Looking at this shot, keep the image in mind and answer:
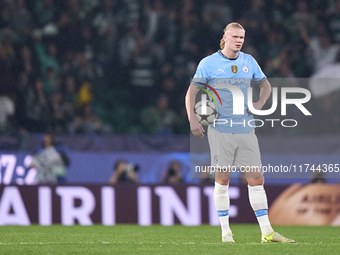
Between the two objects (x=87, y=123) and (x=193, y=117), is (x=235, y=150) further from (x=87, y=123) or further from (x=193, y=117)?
(x=87, y=123)

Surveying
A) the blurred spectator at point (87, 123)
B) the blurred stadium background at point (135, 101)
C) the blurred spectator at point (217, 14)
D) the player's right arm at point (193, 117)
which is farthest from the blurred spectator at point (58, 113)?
the player's right arm at point (193, 117)

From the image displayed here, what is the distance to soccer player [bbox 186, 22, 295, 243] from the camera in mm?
7207

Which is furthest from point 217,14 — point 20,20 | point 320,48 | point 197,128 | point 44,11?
point 197,128

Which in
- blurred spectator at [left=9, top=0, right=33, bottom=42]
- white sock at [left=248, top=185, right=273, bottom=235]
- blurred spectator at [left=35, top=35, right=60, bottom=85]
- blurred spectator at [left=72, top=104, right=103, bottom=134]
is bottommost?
white sock at [left=248, top=185, right=273, bottom=235]

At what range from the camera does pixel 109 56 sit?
1627 cm

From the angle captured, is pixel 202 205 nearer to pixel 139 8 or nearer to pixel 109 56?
pixel 109 56

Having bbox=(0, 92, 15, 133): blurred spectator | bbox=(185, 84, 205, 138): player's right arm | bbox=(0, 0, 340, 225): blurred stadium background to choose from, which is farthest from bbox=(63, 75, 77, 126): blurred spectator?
bbox=(185, 84, 205, 138): player's right arm

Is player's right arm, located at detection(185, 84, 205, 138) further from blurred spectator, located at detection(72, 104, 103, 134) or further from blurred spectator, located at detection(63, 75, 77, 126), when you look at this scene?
blurred spectator, located at detection(63, 75, 77, 126)

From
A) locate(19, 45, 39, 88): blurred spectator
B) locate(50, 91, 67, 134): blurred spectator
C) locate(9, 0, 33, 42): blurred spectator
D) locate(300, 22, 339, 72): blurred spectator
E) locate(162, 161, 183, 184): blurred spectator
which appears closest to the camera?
locate(162, 161, 183, 184): blurred spectator

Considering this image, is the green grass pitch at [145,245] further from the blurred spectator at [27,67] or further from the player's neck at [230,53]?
the blurred spectator at [27,67]

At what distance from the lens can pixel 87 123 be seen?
14602 mm

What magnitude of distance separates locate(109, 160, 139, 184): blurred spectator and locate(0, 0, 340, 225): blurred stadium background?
1.1 inches

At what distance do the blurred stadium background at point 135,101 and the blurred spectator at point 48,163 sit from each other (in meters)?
0.10

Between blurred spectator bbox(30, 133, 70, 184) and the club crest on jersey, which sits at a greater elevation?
the club crest on jersey
